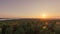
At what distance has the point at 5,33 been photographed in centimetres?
168

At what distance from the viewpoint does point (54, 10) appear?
69.2 inches

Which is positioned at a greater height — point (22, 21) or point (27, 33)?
point (22, 21)

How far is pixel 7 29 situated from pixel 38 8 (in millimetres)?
365

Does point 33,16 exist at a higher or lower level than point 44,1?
lower

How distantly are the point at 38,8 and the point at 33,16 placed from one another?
9 centimetres

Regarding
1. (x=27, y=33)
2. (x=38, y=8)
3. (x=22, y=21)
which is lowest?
(x=27, y=33)

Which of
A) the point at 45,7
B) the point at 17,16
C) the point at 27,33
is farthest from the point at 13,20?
the point at 45,7

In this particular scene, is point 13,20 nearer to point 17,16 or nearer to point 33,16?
point 17,16

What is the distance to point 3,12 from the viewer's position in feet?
5.83

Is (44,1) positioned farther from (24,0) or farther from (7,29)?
(7,29)

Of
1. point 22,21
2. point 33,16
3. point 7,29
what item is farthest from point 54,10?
point 7,29

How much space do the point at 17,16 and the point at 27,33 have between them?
20cm

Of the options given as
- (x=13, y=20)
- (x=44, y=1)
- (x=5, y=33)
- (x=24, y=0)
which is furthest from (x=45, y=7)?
(x=5, y=33)

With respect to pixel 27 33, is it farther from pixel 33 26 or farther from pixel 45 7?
pixel 45 7
